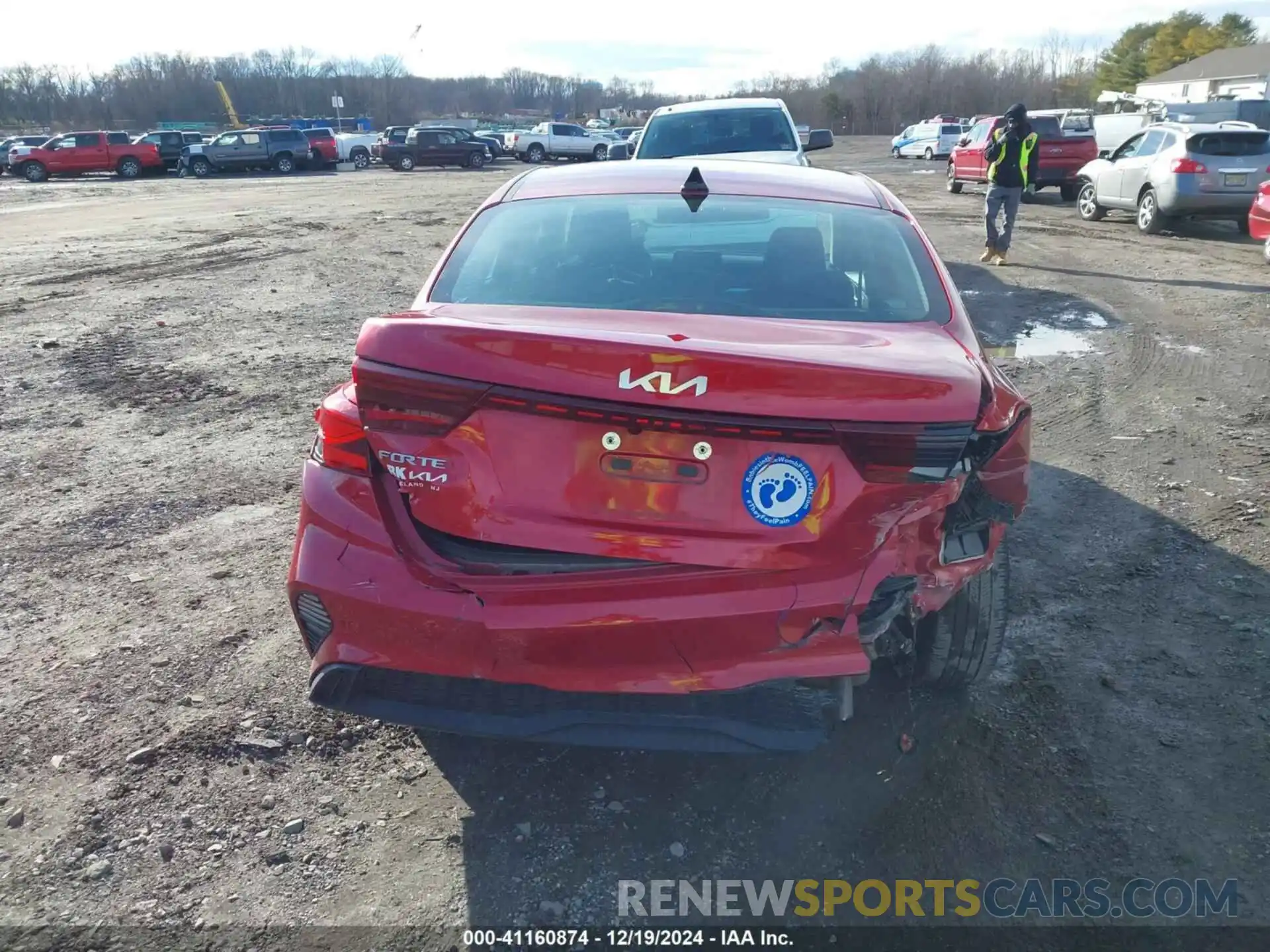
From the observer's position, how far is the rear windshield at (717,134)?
1006 cm

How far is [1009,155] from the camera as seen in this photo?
1079cm

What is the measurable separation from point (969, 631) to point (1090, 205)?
1613cm

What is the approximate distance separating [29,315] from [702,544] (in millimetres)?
9421

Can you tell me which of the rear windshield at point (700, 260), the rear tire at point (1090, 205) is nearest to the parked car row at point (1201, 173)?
the rear tire at point (1090, 205)

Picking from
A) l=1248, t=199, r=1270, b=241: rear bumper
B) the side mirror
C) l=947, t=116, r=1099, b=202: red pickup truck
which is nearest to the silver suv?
l=1248, t=199, r=1270, b=241: rear bumper

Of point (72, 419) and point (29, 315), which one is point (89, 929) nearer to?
point (72, 419)

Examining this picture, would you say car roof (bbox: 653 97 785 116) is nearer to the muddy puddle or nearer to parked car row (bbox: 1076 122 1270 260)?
the muddy puddle

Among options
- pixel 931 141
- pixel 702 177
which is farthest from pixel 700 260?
pixel 931 141

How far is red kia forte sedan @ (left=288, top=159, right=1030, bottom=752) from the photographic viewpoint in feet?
6.98

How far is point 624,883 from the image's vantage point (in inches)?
92.1

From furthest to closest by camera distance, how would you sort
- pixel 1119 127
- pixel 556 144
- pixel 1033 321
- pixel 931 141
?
pixel 556 144
pixel 931 141
pixel 1119 127
pixel 1033 321

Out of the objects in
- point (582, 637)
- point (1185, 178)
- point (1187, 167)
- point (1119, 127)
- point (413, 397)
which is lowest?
point (582, 637)

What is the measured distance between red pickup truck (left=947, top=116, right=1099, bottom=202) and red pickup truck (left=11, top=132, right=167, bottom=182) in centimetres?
3079

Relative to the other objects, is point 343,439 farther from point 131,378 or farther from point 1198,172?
point 1198,172
